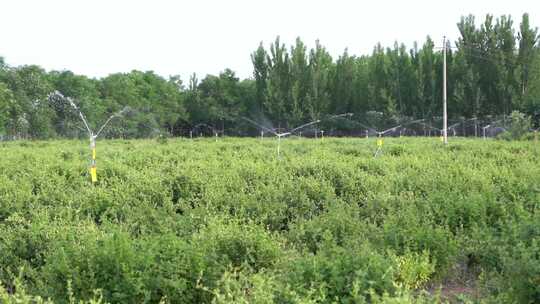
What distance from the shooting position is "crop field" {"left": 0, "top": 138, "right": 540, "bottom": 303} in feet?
15.1

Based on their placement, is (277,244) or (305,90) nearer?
(277,244)

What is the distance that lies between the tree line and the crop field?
34405mm

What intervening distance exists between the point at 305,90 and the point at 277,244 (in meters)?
47.7

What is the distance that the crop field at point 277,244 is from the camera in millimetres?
4613

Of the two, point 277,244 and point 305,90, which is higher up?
point 305,90

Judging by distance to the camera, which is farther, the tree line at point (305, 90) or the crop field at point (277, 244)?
the tree line at point (305, 90)

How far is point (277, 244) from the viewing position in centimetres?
602

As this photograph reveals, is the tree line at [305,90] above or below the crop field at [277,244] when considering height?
above

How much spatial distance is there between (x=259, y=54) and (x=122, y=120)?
14.3m

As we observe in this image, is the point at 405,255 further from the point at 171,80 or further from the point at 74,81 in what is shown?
the point at 171,80

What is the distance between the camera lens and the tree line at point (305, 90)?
45.8 metres

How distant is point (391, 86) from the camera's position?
5194 cm

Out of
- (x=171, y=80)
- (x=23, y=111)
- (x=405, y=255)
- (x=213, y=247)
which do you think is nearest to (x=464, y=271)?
(x=405, y=255)

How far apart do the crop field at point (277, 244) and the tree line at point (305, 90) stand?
34405 millimetres
